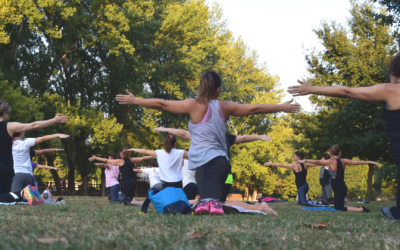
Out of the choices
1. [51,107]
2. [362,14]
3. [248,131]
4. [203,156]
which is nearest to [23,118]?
[51,107]

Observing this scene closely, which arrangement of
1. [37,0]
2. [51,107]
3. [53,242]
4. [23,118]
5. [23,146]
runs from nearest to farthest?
1. [53,242]
2. [23,146]
3. [23,118]
4. [37,0]
5. [51,107]

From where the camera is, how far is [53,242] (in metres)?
2.37

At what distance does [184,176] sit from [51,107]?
17.9 m

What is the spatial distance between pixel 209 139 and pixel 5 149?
4.25 metres

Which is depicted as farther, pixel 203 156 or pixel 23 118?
pixel 23 118

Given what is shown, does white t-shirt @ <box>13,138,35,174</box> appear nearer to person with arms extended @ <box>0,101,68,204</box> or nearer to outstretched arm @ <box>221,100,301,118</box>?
person with arms extended @ <box>0,101,68,204</box>

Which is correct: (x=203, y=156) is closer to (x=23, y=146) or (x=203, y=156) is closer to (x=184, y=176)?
(x=184, y=176)

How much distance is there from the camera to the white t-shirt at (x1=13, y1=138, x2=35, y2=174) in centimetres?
1022

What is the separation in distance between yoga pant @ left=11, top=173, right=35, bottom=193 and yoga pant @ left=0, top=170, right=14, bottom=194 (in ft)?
6.69

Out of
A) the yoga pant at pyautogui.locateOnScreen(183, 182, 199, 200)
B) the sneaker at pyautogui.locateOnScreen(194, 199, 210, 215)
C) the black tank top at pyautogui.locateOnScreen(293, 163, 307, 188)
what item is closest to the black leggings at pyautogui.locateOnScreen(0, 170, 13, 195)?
the yoga pant at pyautogui.locateOnScreen(183, 182, 199, 200)

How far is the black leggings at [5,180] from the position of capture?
26.2 ft

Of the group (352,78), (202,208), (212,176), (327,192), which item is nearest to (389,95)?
(212,176)

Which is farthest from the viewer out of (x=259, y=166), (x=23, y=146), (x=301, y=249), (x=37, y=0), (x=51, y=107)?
(x=259, y=166)

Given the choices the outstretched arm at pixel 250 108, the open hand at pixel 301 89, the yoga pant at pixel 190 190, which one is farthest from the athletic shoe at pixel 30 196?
the open hand at pixel 301 89
